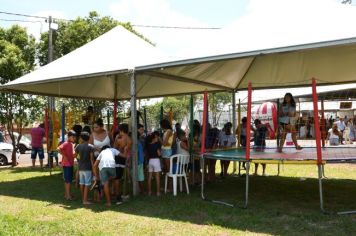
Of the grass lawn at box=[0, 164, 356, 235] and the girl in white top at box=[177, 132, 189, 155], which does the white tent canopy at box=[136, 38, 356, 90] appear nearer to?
the girl in white top at box=[177, 132, 189, 155]

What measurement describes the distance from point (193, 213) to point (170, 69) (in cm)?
367

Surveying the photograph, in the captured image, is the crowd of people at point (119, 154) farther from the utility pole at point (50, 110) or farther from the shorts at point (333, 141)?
the shorts at point (333, 141)

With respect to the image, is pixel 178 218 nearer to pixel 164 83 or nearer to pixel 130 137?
pixel 130 137

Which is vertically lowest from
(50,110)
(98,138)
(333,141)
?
(333,141)

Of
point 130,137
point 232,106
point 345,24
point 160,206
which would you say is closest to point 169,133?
point 130,137

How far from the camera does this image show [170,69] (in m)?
9.67

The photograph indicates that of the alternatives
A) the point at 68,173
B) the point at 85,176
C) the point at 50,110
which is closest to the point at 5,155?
the point at 50,110

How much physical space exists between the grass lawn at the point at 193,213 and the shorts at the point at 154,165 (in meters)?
0.61

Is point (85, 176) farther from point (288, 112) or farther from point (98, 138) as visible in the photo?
point (288, 112)

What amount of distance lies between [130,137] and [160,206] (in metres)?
1.79

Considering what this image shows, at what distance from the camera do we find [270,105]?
2341cm

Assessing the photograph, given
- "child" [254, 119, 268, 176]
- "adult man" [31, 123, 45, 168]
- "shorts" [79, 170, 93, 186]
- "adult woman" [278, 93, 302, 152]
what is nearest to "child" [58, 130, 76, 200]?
"shorts" [79, 170, 93, 186]

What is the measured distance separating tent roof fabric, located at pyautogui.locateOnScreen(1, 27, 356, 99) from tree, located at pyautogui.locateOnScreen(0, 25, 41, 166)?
10.9 ft

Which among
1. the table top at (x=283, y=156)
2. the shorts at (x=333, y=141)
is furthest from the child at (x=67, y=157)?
the shorts at (x=333, y=141)
